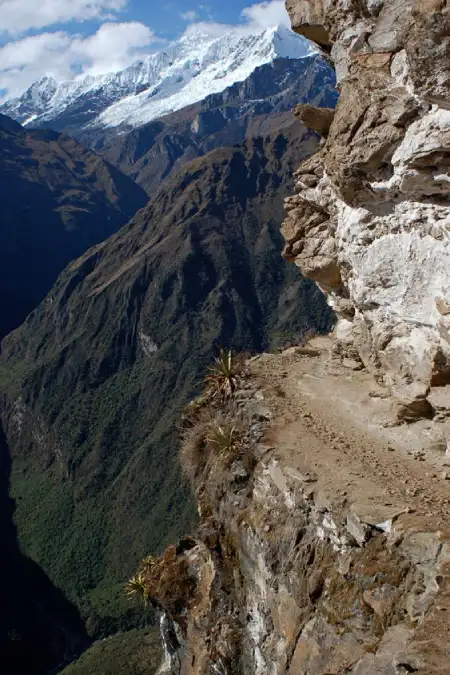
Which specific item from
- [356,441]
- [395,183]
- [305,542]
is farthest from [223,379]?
[395,183]

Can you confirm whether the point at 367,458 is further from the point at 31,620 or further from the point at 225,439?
the point at 31,620

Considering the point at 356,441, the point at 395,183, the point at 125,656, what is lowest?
the point at 125,656

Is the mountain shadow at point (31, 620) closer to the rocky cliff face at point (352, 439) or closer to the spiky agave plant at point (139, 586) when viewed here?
the spiky agave plant at point (139, 586)

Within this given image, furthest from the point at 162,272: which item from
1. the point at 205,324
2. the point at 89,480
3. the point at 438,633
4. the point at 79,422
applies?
the point at 438,633

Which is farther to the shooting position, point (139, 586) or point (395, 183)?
point (139, 586)

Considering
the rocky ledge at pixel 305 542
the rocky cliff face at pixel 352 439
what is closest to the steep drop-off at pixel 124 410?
the rocky ledge at pixel 305 542

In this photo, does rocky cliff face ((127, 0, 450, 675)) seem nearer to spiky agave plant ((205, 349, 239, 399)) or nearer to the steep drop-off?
spiky agave plant ((205, 349, 239, 399))

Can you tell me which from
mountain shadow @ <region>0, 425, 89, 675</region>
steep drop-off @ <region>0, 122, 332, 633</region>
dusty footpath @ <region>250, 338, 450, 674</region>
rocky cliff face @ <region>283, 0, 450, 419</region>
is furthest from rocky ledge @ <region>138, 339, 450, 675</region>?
mountain shadow @ <region>0, 425, 89, 675</region>
